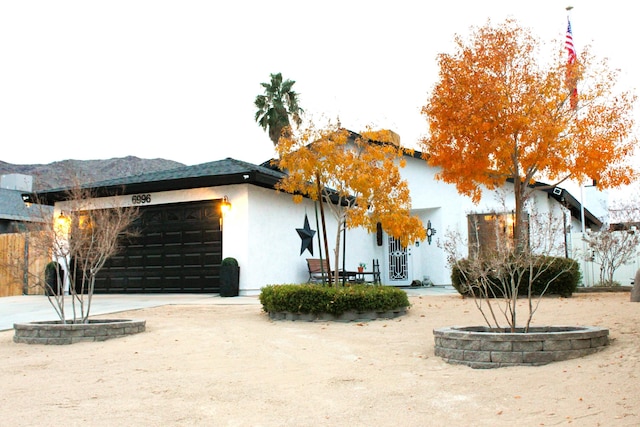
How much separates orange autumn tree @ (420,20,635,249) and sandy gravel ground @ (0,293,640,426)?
199 inches

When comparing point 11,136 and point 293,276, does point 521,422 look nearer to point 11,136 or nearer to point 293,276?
point 293,276

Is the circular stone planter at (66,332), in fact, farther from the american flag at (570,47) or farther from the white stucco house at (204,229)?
the american flag at (570,47)

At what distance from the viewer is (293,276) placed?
16781mm

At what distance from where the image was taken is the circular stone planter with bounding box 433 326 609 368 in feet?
20.6

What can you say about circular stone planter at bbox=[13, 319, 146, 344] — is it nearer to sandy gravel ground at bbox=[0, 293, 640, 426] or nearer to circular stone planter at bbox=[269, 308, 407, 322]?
sandy gravel ground at bbox=[0, 293, 640, 426]

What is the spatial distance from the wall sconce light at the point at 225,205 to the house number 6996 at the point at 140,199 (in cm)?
251

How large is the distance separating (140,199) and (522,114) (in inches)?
399

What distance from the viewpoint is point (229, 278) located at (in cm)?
1438

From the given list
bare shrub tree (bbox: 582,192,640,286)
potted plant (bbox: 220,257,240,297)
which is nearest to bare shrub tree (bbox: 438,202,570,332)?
bare shrub tree (bbox: 582,192,640,286)

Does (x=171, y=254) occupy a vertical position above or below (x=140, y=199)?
below

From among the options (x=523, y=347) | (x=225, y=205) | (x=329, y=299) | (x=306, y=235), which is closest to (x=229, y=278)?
(x=225, y=205)

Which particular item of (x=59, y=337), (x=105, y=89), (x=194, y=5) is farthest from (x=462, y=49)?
(x=105, y=89)

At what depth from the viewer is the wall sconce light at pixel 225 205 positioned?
49.0 ft

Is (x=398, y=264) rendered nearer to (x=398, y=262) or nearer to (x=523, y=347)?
(x=398, y=262)
